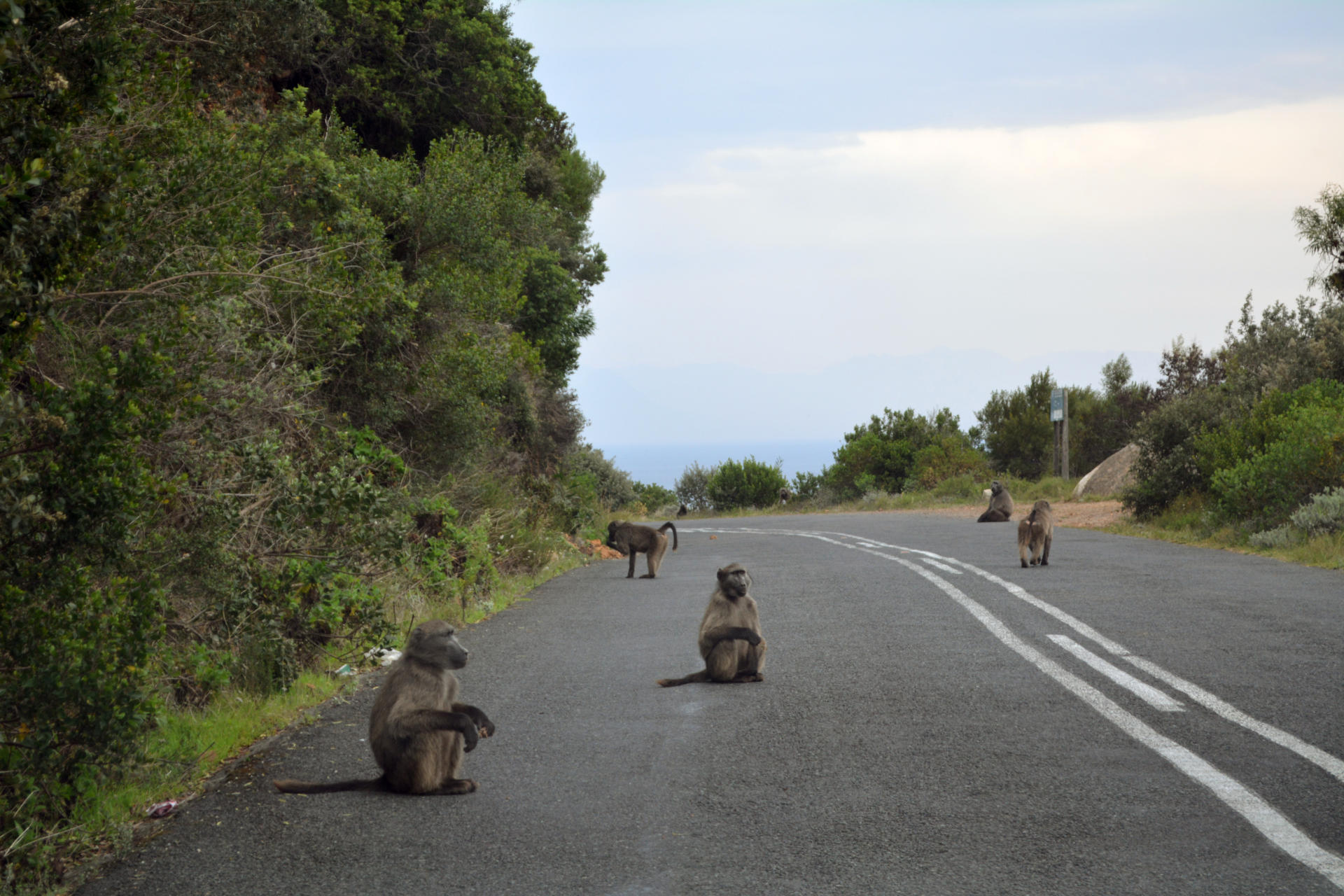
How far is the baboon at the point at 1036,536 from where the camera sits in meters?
14.9

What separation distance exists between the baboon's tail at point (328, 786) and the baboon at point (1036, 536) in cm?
1122

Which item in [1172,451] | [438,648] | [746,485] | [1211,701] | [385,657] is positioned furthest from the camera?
[746,485]

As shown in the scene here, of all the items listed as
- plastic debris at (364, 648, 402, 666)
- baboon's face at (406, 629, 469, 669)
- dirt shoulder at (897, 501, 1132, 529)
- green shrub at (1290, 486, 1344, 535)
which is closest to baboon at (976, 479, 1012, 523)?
dirt shoulder at (897, 501, 1132, 529)

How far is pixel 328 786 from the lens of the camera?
534 cm

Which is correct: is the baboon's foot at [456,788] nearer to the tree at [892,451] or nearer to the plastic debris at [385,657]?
the plastic debris at [385,657]

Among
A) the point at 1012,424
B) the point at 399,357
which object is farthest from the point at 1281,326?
the point at 399,357

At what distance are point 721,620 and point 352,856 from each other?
3810 mm

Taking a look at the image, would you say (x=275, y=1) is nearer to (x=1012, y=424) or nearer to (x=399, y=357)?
(x=399, y=357)

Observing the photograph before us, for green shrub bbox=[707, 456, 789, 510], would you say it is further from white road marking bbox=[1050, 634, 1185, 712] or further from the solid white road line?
the solid white road line

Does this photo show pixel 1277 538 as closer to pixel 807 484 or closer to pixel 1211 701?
pixel 1211 701

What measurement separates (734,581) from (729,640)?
0.48m

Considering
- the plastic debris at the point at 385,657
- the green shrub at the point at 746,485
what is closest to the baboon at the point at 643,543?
the plastic debris at the point at 385,657

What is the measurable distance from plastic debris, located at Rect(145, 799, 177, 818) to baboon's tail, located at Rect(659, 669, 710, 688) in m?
3.45

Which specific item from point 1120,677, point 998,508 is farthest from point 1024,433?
point 1120,677
